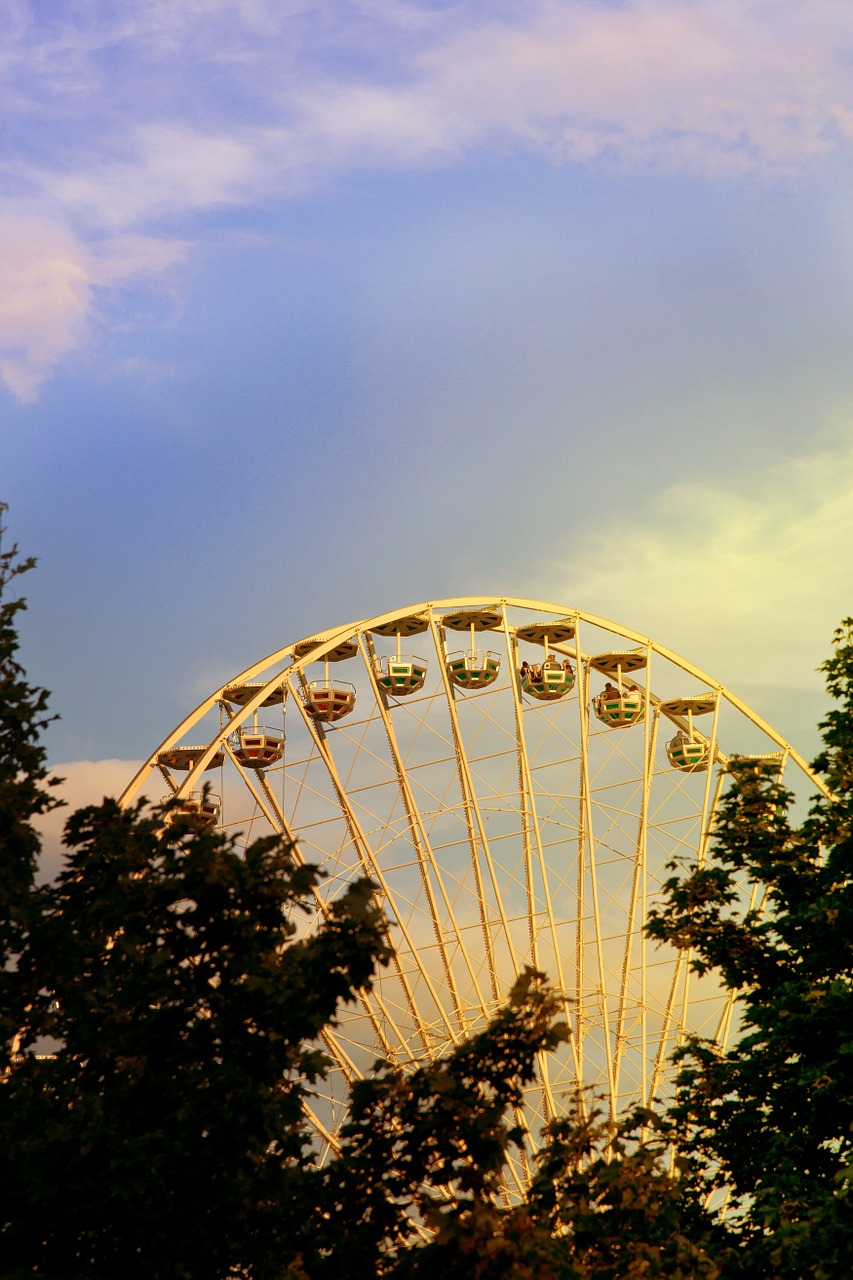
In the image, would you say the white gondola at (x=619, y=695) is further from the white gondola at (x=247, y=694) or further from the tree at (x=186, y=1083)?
the tree at (x=186, y=1083)

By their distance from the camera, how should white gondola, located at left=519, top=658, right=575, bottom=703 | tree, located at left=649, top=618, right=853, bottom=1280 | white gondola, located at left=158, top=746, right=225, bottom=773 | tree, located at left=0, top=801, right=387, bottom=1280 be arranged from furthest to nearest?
white gondola, located at left=519, top=658, right=575, bottom=703 < white gondola, located at left=158, top=746, right=225, bottom=773 < tree, located at left=649, top=618, right=853, bottom=1280 < tree, located at left=0, top=801, right=387, bottom=1280

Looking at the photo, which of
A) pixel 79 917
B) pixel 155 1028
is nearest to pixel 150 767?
pixel 79 917

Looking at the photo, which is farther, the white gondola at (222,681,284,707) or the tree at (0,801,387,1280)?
the white gondola at (222,681,284,707)

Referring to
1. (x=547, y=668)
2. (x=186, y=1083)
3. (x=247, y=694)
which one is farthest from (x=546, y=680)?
(x=186, y=1083)

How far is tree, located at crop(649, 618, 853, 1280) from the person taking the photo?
64.2 ft

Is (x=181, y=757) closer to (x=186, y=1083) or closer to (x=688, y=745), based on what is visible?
(x=688, y=745)

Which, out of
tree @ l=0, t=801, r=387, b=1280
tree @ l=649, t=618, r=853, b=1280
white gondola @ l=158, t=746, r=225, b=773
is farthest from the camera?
white gondola @ l=158, t=746, r=225, b=773

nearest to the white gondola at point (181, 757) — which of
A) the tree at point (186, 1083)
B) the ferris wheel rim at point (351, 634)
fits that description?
the ferris wheel rim at point (351, 634)

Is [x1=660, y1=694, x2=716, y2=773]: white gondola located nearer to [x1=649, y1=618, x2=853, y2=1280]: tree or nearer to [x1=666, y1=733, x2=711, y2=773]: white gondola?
[x1=666, y1=733, x2=711, y2=773]: white gondola

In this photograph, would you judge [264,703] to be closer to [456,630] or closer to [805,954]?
[456,630]

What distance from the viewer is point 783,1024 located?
2153cm

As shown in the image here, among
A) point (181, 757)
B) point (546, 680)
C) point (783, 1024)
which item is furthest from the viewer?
point (546, 680)

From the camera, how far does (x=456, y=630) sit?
44.3 metres

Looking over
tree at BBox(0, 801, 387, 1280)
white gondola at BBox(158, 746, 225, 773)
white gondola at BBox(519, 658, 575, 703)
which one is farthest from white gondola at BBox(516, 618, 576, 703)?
tree at BBox(0, 801, 387, 1280)
